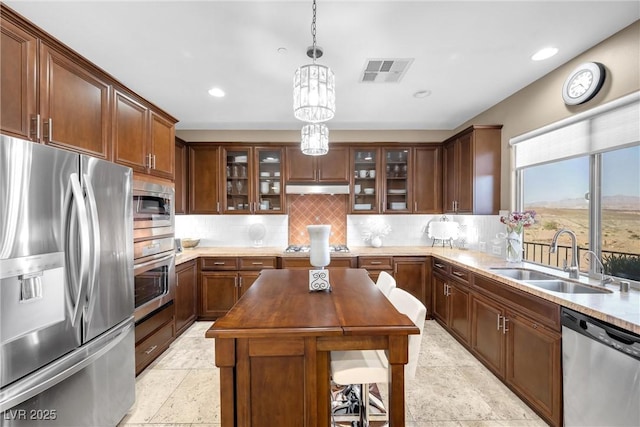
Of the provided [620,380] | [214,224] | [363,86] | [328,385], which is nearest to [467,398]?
[620,380]

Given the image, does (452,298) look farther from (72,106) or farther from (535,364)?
(72,106)

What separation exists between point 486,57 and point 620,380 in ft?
7.72

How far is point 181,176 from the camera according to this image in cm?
393

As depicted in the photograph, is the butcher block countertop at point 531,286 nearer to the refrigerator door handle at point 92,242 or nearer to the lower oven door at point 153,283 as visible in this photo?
the lower oven door at point 153,283

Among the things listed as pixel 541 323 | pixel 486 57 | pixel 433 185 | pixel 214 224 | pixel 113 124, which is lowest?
pixel 541 323

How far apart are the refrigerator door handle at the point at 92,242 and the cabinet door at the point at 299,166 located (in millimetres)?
2663

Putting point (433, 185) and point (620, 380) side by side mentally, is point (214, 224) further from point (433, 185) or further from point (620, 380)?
point (620, 380)

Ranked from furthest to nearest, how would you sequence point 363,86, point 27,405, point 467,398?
1. point 363,86
2. point 467,398
3. point 27,405

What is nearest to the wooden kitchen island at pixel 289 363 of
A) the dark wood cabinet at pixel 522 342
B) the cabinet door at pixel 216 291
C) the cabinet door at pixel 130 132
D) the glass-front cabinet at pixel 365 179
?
the dark wood cabinet at pixel 522 342

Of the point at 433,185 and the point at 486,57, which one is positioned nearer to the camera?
the point at 486,57

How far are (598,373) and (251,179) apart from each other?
3.90m

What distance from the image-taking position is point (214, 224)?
14.3ft

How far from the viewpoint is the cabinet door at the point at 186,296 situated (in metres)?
3.18

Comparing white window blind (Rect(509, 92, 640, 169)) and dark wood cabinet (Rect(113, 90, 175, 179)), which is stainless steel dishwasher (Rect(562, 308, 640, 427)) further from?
dark wood cabinet (Rect(113, 90, 175, 179))
